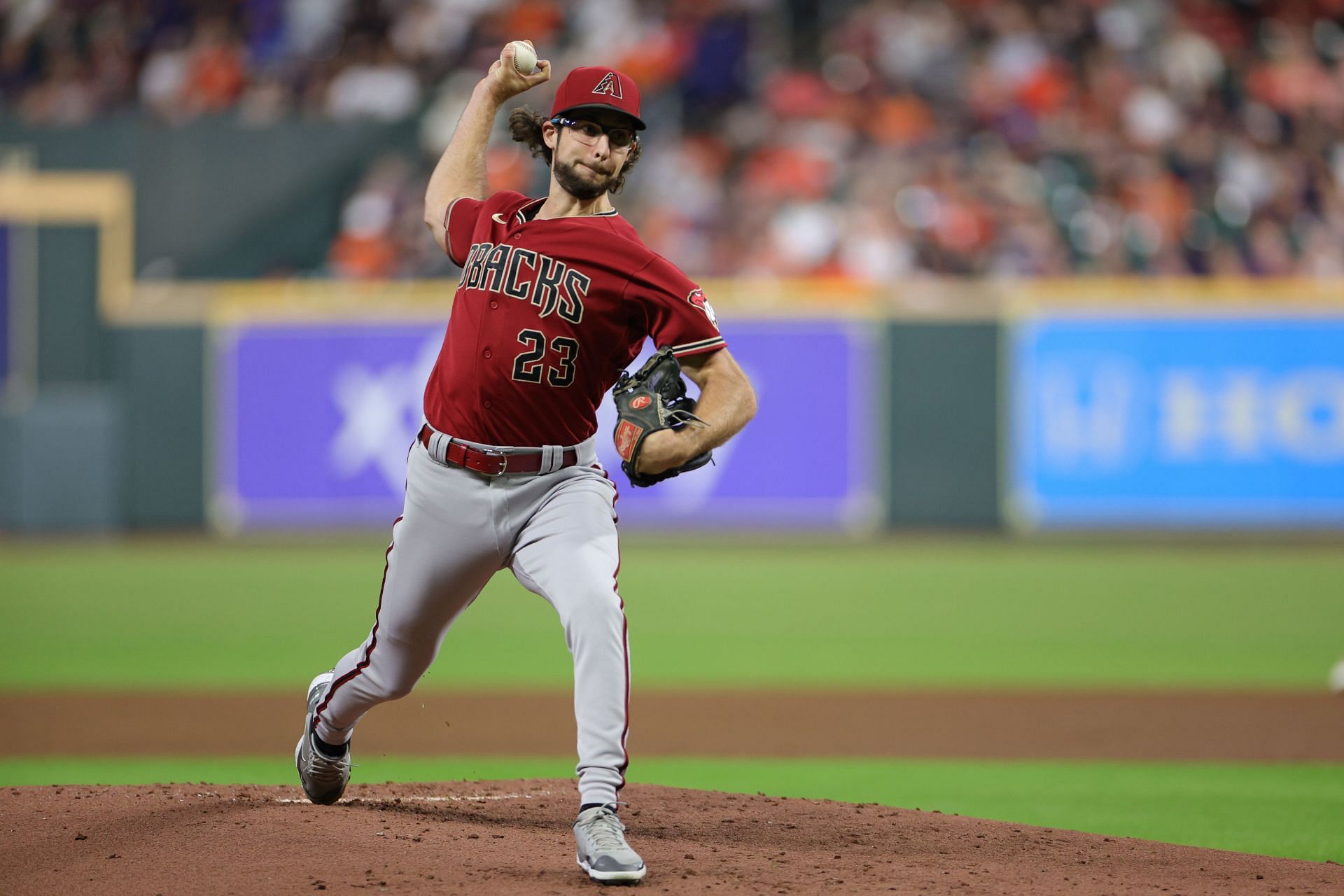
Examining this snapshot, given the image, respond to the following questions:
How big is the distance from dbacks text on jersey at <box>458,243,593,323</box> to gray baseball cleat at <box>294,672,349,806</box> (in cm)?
121

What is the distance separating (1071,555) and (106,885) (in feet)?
35.4

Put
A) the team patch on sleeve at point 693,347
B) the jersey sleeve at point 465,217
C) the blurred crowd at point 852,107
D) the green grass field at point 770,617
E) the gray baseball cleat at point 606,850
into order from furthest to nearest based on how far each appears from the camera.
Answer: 1. the blurred crowd at point 852,107
2. the green grass field at point 770,617
3. the jersey sleeve at point 465,217
4. the team patch on sleeve at point 693,347
5. the gray baseball cleat at point 606,850

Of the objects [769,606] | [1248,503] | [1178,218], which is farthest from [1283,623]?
[1178,218]

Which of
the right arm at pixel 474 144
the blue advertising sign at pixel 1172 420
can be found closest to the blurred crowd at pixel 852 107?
the blue advertising sign at pixel 1172 420

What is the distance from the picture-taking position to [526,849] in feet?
13.5

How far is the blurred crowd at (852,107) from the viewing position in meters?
15.3

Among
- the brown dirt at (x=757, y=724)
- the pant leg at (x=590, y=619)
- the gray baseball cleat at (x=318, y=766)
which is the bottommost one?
the brown dirt at (x=757, y=724)

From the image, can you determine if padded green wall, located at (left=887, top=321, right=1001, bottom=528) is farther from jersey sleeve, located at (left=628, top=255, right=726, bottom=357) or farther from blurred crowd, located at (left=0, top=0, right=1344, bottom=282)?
jersey sleeve, located at (left=628, top=255, right=726, bottom=357)

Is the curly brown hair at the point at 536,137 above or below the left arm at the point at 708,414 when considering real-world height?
above

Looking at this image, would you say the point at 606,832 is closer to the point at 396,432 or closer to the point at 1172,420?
the point at 396,432

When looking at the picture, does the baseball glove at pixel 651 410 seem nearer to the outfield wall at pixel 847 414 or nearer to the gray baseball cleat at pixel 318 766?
the gray baseball cleat at pixel 318 766

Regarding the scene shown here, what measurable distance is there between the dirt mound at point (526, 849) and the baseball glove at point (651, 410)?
3.20 ft

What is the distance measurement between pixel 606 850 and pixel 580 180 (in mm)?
1654

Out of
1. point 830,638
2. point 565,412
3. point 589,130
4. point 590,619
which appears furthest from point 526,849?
point 830,638
